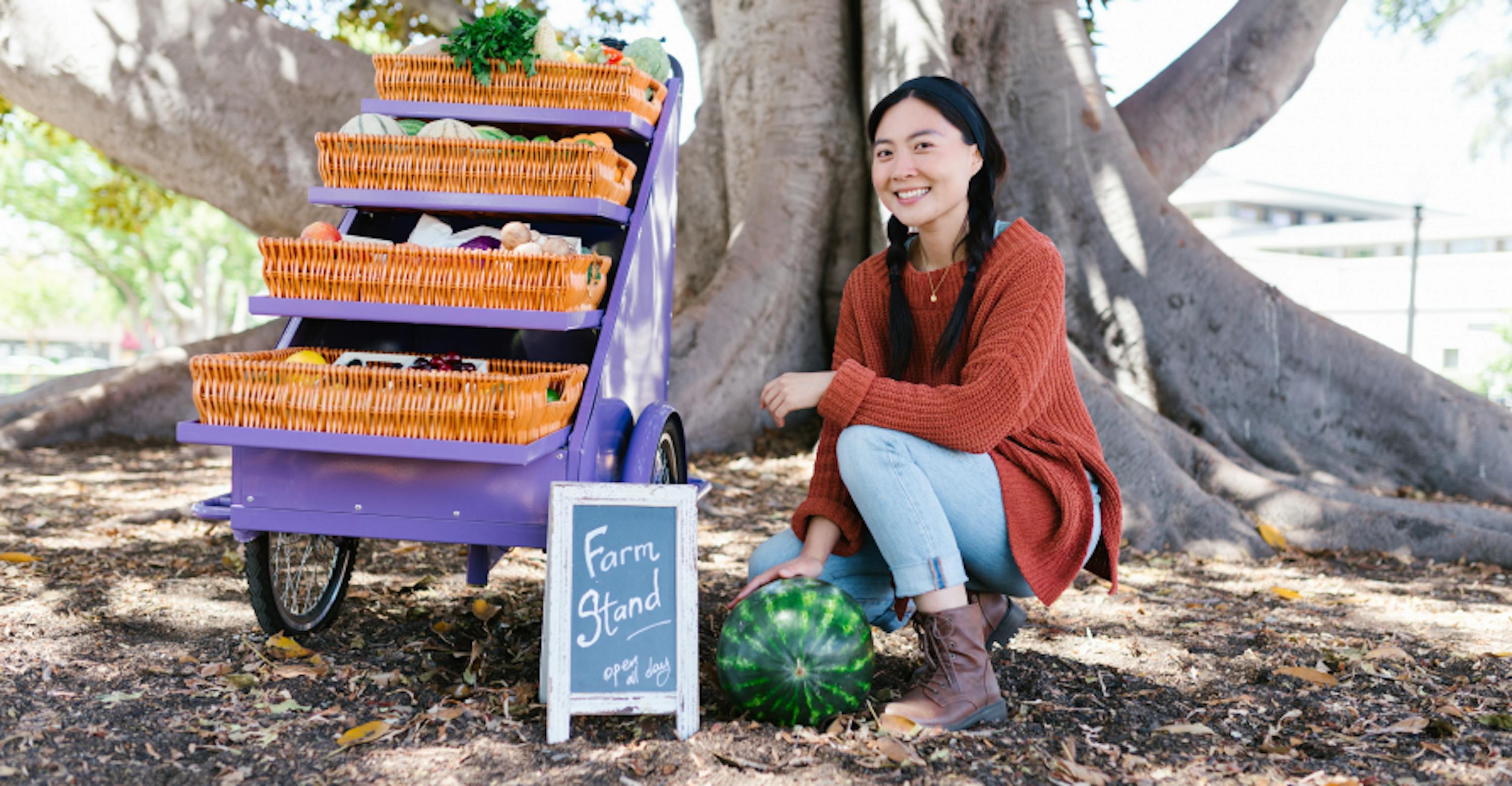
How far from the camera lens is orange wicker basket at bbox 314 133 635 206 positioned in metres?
2.87

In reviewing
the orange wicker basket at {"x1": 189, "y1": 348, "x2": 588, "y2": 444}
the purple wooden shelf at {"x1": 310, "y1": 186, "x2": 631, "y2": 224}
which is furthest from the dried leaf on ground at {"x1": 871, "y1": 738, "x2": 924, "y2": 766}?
the purple wooden shelf at {"x1": 310, "y1": 186, "x2": 631, "y2": 224}

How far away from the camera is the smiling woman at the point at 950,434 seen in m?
2.48

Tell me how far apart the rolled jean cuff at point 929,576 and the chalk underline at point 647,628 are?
21.9 inches

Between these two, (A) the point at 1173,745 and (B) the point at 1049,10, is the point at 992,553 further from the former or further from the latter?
(B) the point at 1049,10

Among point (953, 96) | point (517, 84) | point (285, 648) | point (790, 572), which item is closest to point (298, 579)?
point (285, 648)

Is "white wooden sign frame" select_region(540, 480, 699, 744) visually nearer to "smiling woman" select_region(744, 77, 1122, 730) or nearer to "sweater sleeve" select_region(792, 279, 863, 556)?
"smiling woman" select_region(744, 77, 1122, 730)

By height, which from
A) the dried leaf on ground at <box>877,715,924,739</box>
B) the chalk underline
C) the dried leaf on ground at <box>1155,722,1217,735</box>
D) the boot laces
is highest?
the chalk underline

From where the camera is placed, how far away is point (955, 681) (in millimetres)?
2453

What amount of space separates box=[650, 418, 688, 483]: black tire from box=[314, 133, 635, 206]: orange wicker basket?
772 millimetres

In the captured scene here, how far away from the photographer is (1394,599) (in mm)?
3941

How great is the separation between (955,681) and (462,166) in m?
1.86

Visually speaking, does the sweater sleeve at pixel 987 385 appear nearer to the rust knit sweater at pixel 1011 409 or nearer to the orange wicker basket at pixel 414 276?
the rust knit sweater at pixel 1011 409

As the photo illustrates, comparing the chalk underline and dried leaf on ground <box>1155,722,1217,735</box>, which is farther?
dried leaf on ground <box>1155,722,1217,735</box>

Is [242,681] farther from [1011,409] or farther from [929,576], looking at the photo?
[1011,409]
